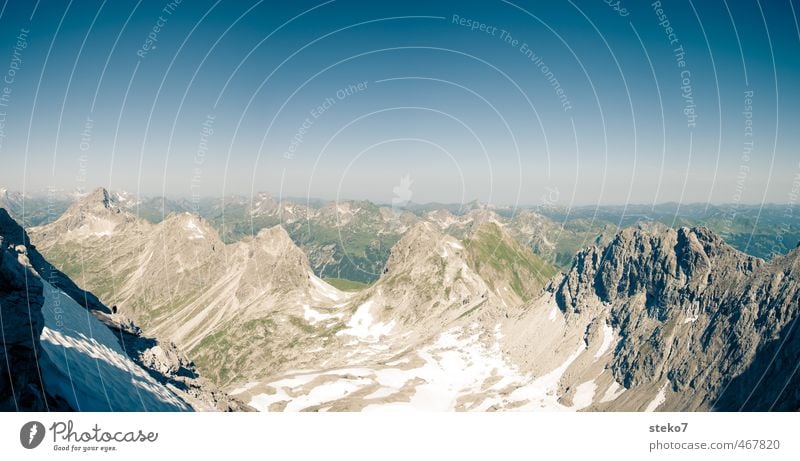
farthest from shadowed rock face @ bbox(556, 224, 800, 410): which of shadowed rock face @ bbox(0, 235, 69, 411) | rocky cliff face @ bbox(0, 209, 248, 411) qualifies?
shadowed rock face @ bbox(0, 235, 69, 411)

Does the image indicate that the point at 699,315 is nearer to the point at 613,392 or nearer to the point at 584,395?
the point at 613,392

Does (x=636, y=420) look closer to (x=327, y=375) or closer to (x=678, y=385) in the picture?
(x=678, y=385)

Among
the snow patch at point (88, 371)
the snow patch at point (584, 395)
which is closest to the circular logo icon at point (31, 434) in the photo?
the snow patch at point (88, 371)

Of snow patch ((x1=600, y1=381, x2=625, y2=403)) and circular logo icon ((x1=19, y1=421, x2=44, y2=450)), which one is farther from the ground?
circular logo icon ((x1=19, y1=421, x2=44, y2=450))

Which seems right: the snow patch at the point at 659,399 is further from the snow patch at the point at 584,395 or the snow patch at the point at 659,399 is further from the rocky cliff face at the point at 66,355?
the rocky cliff face at the point at 66,355

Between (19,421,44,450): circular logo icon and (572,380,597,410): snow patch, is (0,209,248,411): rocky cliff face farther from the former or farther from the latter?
(572,380,597,410): snow patch
